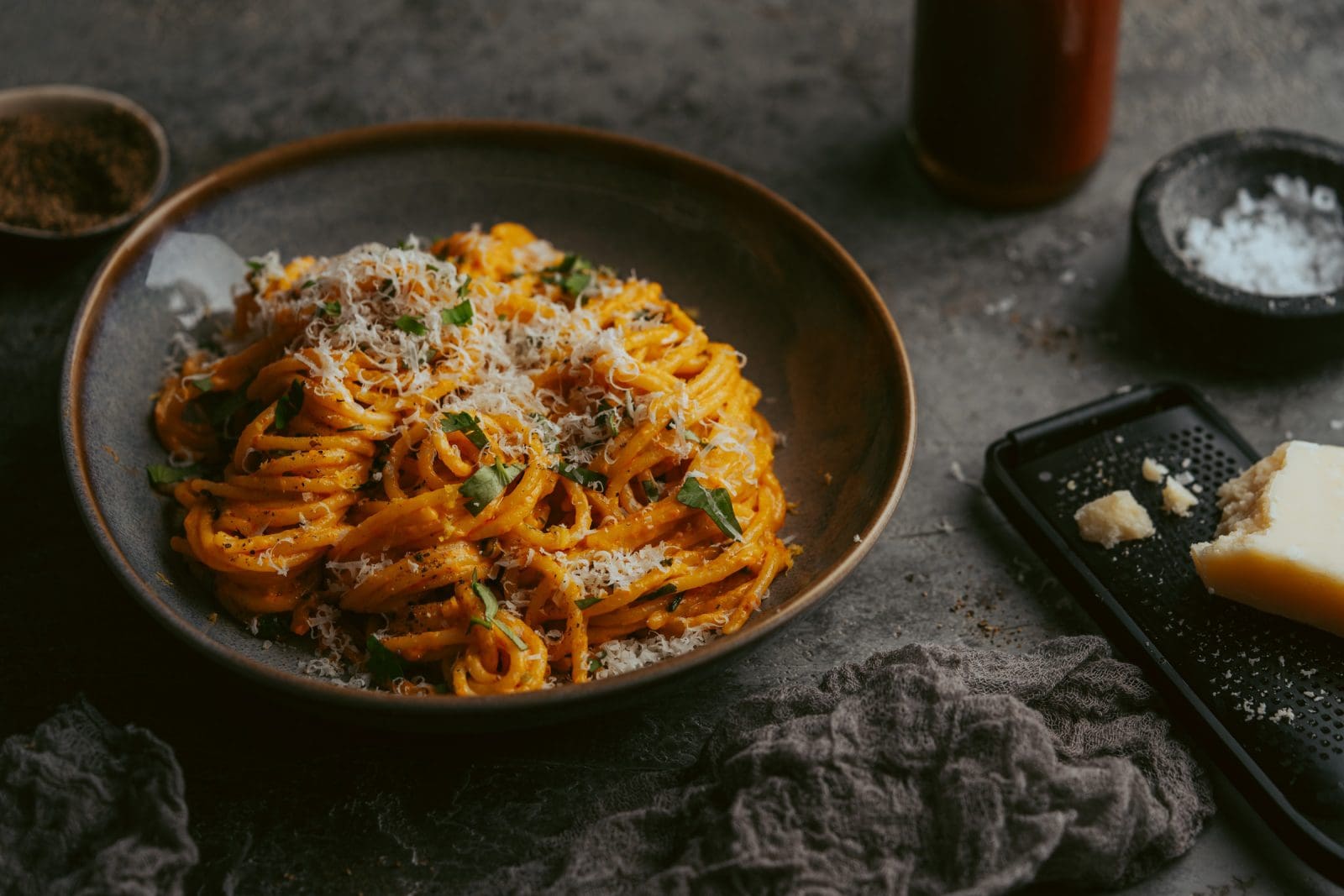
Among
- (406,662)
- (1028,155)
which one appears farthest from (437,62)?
(406,662)

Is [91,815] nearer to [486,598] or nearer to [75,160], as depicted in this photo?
[486,598]

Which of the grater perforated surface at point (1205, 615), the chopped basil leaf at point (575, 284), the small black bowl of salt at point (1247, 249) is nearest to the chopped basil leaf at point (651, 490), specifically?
the chopped basil leaf at point (575, 284)

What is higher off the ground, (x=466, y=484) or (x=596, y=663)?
(x=466, y=484)

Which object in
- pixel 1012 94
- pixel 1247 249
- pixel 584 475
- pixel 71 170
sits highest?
pixel 1012 94

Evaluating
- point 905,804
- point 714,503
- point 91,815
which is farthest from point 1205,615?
point 91,815

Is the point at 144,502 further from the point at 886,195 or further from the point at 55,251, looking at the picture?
the point at 886,195

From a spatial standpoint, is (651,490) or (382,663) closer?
(382,663)
